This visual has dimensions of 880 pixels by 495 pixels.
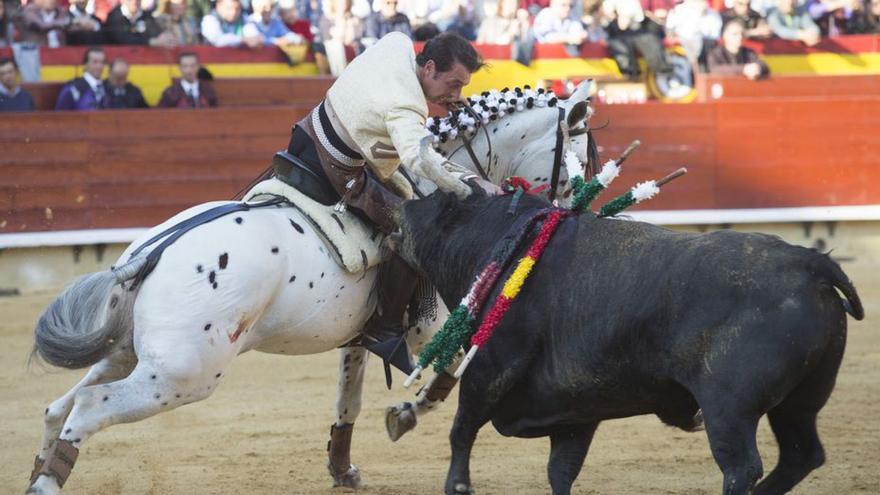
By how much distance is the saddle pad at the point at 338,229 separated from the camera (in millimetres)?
4277

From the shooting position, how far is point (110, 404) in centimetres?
392

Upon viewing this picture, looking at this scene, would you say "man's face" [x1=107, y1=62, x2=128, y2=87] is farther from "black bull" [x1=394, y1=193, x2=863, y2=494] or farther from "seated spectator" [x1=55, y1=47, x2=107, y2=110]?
"black bull" [x1=394, y1=193, x2=863, y2=494]

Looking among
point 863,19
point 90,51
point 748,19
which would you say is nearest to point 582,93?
point 90,51

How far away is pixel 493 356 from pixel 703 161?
25.6 feet

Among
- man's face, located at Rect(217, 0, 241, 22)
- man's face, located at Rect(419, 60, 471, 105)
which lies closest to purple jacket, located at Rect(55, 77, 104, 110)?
man's face, located at Rect(217, 0, 241, 22)

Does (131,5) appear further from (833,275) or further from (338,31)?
(833,275)

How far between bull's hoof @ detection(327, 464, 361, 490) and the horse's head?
4.03ft

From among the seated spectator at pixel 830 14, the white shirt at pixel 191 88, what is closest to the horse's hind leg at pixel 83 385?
Result: the white shirt at pixel 191 88

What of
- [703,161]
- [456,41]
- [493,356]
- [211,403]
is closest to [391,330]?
[493,356]

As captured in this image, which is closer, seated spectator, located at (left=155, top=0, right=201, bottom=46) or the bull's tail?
the bull's tail

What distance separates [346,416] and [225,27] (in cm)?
648

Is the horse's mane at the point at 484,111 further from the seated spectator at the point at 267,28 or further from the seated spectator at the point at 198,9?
the seated spectator at the point at 198,9

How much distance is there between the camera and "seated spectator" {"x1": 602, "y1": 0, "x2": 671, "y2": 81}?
11500 mm

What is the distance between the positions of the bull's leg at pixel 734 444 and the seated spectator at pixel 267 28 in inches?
316
